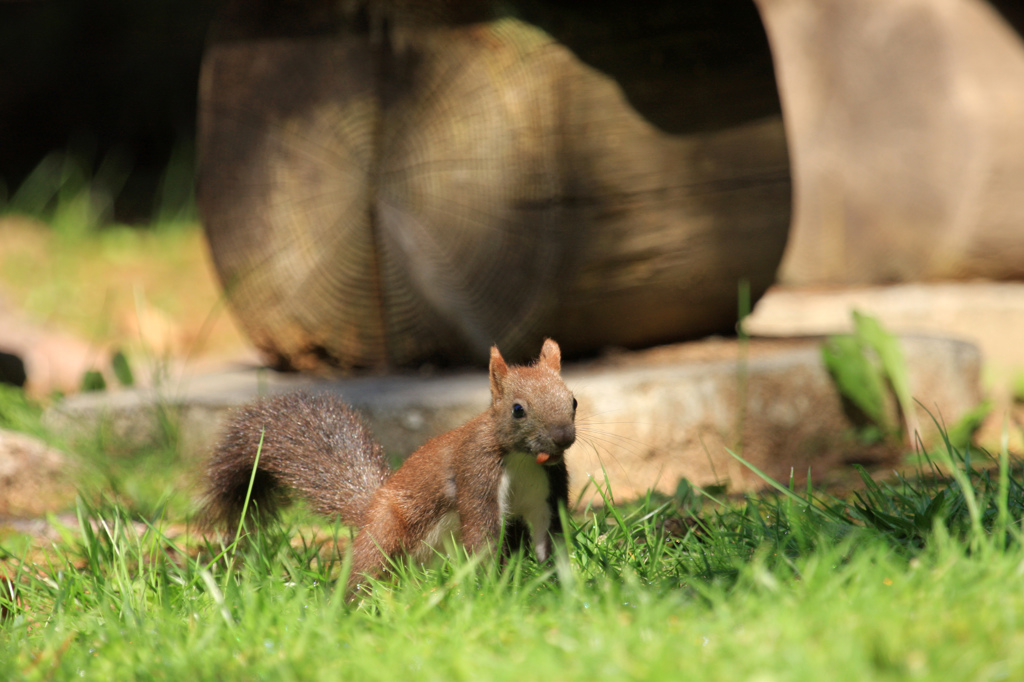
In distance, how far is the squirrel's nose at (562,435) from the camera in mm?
1813

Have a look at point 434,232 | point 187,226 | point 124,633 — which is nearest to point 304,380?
point 434,232

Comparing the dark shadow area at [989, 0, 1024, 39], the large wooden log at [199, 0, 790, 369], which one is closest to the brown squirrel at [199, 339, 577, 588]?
the large wooden log at [199, 0, 790, 369]

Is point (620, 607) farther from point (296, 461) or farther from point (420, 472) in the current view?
point (296, 461)

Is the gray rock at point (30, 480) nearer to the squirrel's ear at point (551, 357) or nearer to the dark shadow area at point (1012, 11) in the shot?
the squirrel's ear at point (551, 357)

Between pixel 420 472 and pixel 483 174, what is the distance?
1510 millimetres

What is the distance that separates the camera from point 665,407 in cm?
315

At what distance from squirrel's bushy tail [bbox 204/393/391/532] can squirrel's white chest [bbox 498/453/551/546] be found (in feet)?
1.10

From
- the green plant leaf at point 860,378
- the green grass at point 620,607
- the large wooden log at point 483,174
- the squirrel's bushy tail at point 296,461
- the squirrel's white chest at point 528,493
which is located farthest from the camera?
the green plant leaf at point 860,378

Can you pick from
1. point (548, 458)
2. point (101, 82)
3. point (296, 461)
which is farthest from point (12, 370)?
point (101, 82)

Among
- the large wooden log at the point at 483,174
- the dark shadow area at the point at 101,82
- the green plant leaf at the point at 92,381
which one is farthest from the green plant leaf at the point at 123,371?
the dark shadow area at the point at 101,82

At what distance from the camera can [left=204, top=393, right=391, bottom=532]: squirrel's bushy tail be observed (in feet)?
6.98

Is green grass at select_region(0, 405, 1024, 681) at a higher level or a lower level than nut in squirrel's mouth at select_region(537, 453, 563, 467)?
lower

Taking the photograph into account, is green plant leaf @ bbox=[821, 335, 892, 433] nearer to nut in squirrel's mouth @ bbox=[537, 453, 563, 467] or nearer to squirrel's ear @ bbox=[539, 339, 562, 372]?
squirrel's ear @ bbox=[539, 339, 562, 372]

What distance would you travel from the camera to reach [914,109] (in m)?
5.05
